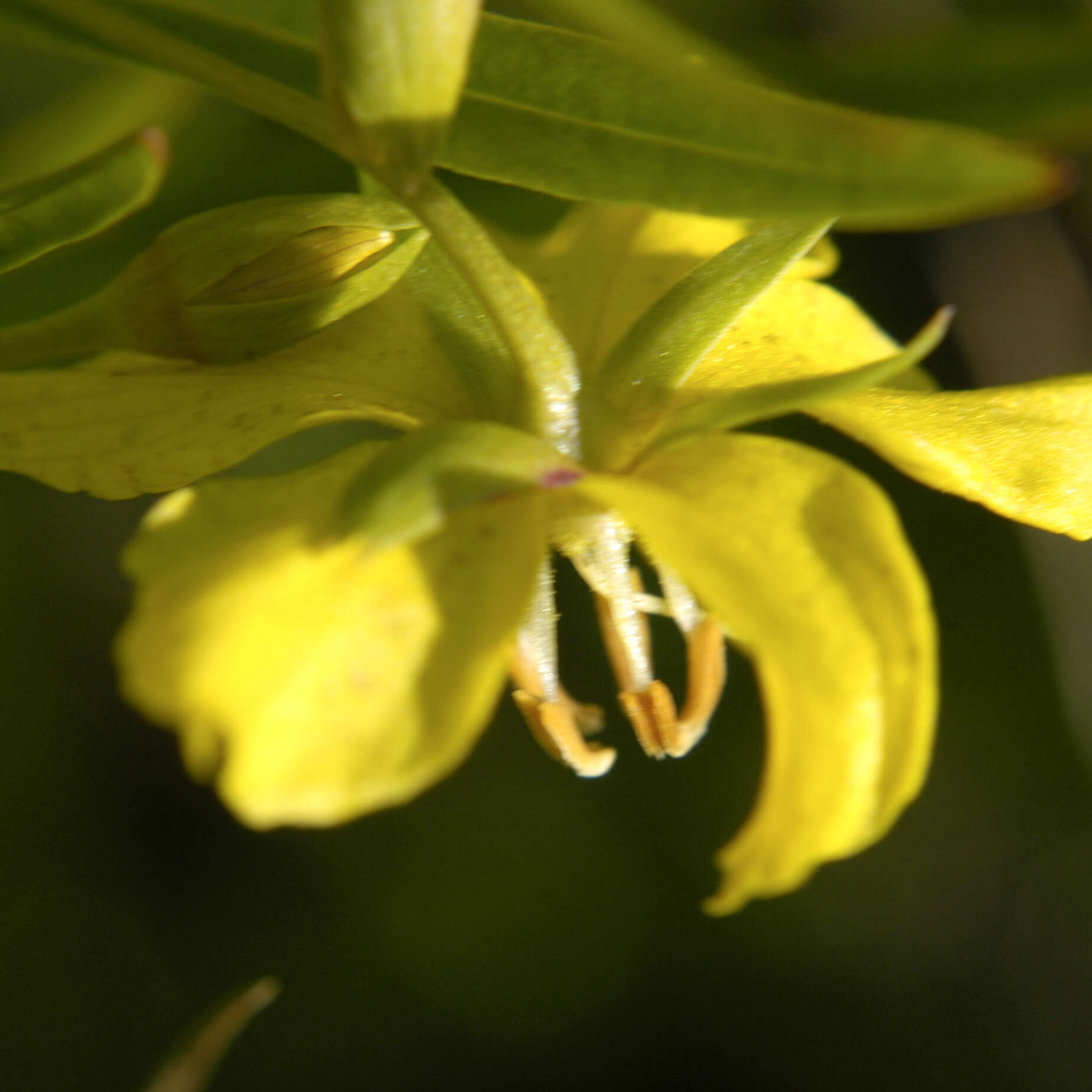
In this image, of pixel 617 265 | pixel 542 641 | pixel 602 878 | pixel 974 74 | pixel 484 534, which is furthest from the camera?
pixel 602 878

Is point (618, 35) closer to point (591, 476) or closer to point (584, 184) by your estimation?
point (584, 184)

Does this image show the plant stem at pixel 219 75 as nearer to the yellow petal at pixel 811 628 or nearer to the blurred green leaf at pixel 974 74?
the yellow petal at pixel 811 628

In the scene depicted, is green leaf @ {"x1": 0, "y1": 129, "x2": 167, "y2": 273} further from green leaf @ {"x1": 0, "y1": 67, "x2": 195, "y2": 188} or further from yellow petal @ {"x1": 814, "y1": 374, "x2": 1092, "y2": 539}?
green leaf @ {"x1": 0, "y1": 67, "x2": 195, "y2": 188}

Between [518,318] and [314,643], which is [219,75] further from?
[314,643]

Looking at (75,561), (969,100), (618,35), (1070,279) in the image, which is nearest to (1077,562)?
(1070,279)

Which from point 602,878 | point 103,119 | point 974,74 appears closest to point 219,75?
point 103,119
